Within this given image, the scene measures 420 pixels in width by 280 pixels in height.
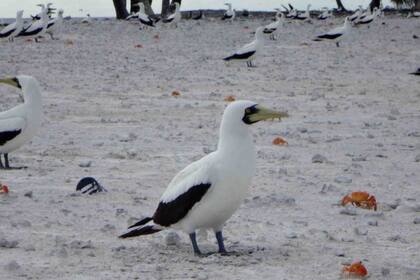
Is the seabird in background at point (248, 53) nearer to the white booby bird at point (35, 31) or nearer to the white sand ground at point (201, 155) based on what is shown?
the white sand ground at point (201, 155)

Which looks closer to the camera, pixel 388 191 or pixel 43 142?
pixel 388 191

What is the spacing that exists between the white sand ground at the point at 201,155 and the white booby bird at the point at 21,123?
1.11 feet

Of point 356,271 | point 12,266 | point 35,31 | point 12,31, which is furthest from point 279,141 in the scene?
point 12,31

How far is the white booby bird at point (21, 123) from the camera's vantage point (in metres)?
9.33

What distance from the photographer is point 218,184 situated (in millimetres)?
5980

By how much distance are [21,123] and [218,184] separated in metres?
3.90

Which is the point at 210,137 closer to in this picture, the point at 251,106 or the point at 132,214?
the point at 132,214

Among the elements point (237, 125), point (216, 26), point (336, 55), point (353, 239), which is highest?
point (237, 125)

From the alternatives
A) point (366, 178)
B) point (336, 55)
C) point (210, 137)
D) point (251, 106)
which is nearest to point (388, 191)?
point (366, 178)

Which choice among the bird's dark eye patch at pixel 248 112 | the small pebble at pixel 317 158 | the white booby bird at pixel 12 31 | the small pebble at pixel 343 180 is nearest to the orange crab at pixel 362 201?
the small pebble at pixel 343 180

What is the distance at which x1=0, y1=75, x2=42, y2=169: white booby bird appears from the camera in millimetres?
9328

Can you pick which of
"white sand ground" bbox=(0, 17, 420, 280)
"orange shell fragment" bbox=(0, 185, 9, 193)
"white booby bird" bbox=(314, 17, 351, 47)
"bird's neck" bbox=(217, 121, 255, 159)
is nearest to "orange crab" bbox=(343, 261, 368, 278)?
"white sand ground" bbox=(0, 17, 420, 280)

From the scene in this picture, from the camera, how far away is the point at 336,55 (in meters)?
26.1

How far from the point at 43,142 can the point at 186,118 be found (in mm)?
2647
